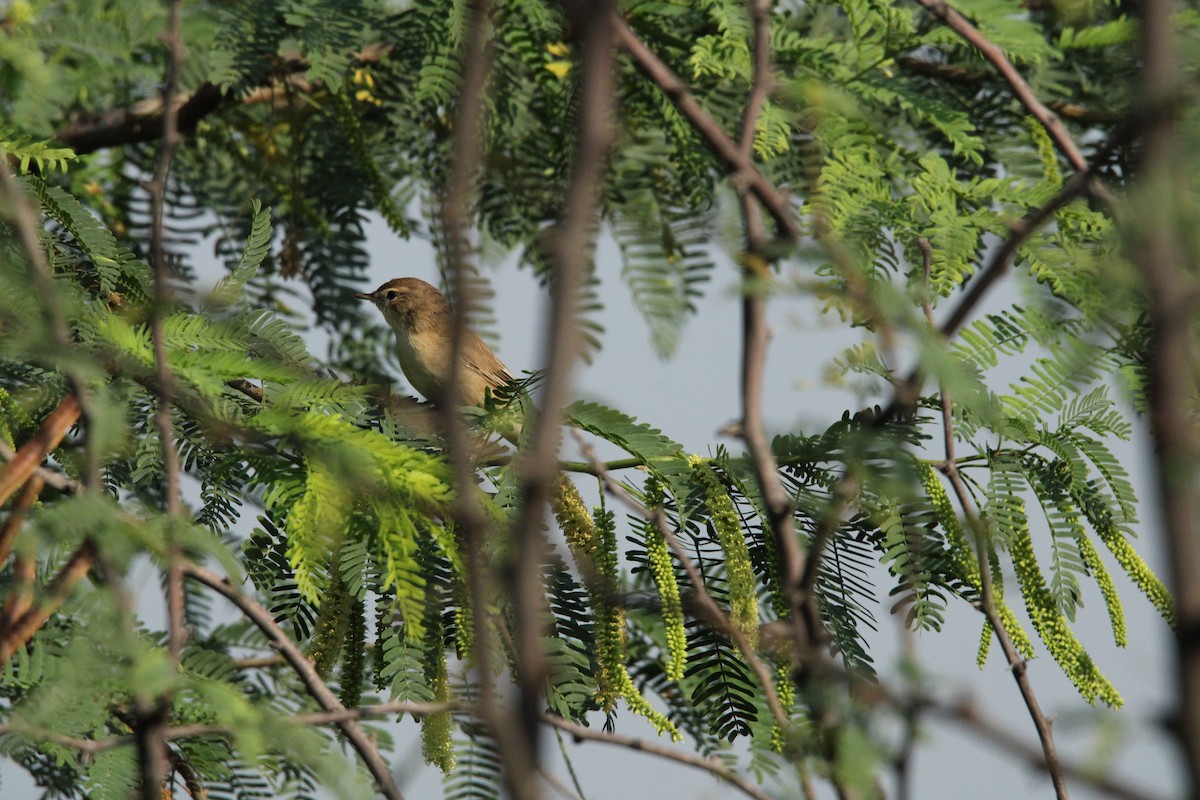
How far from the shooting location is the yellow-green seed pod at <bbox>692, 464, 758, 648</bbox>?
6.31 ft

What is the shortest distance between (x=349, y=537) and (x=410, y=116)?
226cm

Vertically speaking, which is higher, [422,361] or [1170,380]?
[422,361]

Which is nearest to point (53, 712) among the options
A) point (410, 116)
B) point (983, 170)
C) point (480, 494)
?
point (480, 494)

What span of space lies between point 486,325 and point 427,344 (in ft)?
16.3

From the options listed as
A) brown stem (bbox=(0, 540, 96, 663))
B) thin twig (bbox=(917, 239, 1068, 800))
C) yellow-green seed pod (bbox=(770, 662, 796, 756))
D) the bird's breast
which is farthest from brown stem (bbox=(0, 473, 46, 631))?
the bird's breast

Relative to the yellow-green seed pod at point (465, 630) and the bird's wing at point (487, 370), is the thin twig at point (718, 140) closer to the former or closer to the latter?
the yellow-green seed pod at point (465, 630)

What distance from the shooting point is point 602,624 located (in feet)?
6.59

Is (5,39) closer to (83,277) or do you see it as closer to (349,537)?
(83,277)

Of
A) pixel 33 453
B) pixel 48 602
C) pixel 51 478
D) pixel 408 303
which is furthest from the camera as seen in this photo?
pixel 408 303

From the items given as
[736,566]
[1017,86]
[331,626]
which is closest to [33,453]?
[331,626]

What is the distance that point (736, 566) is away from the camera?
204cm

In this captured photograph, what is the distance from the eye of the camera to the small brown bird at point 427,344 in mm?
5543

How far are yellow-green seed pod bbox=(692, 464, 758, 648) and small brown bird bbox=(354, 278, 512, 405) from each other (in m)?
3.23

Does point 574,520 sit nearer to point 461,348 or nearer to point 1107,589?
point 1107,589
